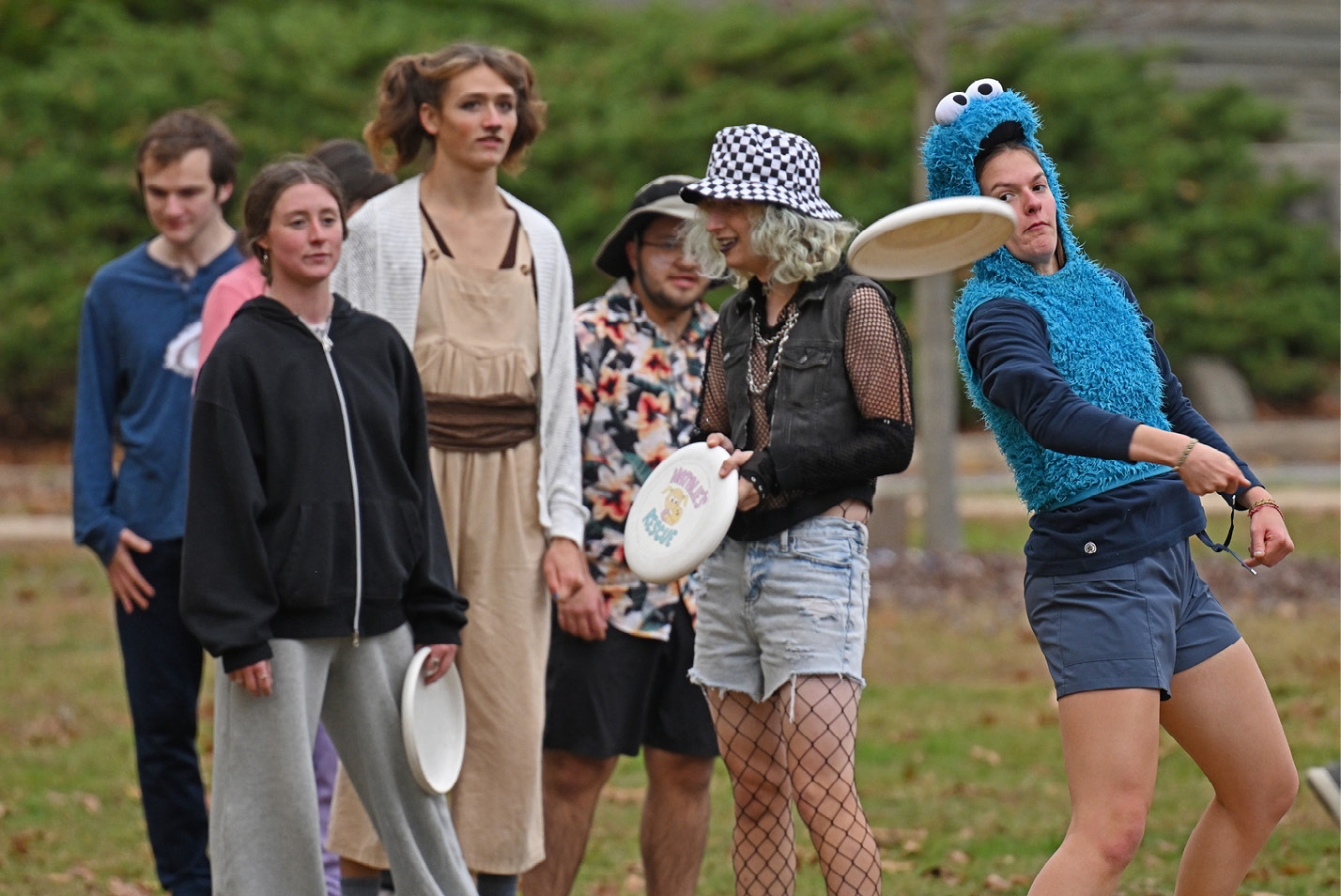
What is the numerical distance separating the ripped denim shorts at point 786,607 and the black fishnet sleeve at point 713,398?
1.18ft

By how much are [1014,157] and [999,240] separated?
0.21 metres

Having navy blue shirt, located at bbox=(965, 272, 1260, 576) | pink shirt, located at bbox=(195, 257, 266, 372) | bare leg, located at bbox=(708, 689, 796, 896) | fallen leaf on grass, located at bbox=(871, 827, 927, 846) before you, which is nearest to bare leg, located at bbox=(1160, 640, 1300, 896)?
navy blue shirt, located at bbox=(965, 272, 1260, 576)

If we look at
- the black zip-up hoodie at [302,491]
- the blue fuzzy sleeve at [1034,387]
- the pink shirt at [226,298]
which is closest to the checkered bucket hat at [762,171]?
the blue fuzzy sleeve at [1034,387]

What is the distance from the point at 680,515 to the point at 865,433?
48cm

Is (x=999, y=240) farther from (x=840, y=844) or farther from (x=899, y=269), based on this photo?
(x=840, y=844)

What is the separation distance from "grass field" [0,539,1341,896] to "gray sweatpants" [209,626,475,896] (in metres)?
1.36

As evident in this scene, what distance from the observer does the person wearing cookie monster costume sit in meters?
3.58

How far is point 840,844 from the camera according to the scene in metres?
3.97

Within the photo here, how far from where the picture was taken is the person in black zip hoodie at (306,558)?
399cm

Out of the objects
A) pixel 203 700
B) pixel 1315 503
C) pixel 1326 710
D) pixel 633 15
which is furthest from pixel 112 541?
pixel 633 15

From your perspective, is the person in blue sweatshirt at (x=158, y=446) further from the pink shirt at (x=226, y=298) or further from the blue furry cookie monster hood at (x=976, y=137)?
the blue furry cookie monster hood at (x=976, y=137)

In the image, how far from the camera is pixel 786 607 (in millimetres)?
4027

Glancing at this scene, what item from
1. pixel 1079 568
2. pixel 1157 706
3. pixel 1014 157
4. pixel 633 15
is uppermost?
pixel 633 15

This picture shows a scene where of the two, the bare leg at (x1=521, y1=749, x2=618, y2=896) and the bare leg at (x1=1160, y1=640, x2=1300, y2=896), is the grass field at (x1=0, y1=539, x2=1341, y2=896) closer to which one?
the bare leg at (x1=521, y1=749, x2=618, y2=896)
